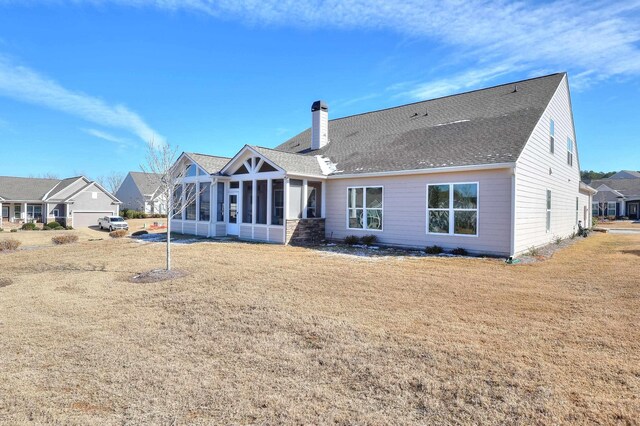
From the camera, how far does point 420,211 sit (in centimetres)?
1320

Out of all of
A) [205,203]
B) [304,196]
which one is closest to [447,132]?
[304,196]

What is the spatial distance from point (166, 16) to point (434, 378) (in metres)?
12.8

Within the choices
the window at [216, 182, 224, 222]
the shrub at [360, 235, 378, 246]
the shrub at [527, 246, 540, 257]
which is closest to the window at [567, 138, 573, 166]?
the shrub at [527, 246, 540, 257]

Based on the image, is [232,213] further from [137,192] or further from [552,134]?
[137,192]

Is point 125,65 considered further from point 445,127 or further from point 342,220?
point 445,127

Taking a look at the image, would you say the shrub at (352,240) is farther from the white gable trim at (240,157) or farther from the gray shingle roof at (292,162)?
the white gable trim at (240,157)

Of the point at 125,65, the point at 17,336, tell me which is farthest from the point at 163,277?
the point at 125,65

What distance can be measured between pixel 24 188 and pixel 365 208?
44628 millimetres

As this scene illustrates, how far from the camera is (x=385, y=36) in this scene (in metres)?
13.7

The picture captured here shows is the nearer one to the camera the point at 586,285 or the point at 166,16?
the point at 586,285

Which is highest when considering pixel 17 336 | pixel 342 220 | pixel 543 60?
pixel 543 60

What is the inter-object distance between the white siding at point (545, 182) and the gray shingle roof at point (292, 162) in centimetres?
790

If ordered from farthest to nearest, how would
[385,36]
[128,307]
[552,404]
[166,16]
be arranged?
[385,36] < [166,16] < [128,307] < [552,404]

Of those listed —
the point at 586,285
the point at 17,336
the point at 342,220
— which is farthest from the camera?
the point at 342,220
